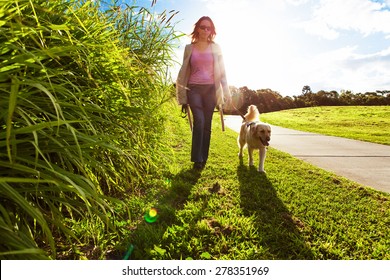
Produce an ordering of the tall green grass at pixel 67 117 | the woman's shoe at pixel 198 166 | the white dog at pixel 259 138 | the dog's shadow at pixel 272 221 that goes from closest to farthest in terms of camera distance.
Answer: the tall green grass at pixel 67 117 < the dog's shadow at pixel 272 221 < the woman's shoe at pixel 198 166 < the white dog at pixel 259 138

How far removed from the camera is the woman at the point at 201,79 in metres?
4.77

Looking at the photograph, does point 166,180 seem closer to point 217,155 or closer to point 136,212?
point 136,212

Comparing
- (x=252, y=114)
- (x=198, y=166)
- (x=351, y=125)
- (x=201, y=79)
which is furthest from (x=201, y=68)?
(x=351, y=125)

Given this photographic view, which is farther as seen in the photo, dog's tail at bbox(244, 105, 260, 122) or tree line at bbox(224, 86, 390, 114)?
tree line at bbox(224, 86, 390, 114)

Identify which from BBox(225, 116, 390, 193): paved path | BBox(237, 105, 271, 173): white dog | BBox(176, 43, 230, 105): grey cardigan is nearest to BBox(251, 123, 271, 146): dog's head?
BBox(237, 105, 271, 173): white dog

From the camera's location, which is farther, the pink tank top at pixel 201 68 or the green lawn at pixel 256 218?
the pink tank top at pixel 201 68

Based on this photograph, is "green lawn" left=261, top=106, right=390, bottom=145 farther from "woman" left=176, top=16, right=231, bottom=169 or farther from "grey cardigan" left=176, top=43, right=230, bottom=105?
"woman" left=176, top=16, right=231, bottom=169

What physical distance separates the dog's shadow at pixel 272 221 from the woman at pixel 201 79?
1.05 meters

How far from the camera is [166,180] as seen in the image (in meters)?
3.88

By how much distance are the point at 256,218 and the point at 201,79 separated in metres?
2.63

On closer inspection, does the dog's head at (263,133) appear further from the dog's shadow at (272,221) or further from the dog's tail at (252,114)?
the dog's tail at (252,114)

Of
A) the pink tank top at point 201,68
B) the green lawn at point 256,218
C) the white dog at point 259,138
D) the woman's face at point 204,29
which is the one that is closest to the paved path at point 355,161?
the green lawn at point 256,218

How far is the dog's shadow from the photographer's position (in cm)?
233

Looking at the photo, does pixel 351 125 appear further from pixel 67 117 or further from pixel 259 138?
pixel 67 117
